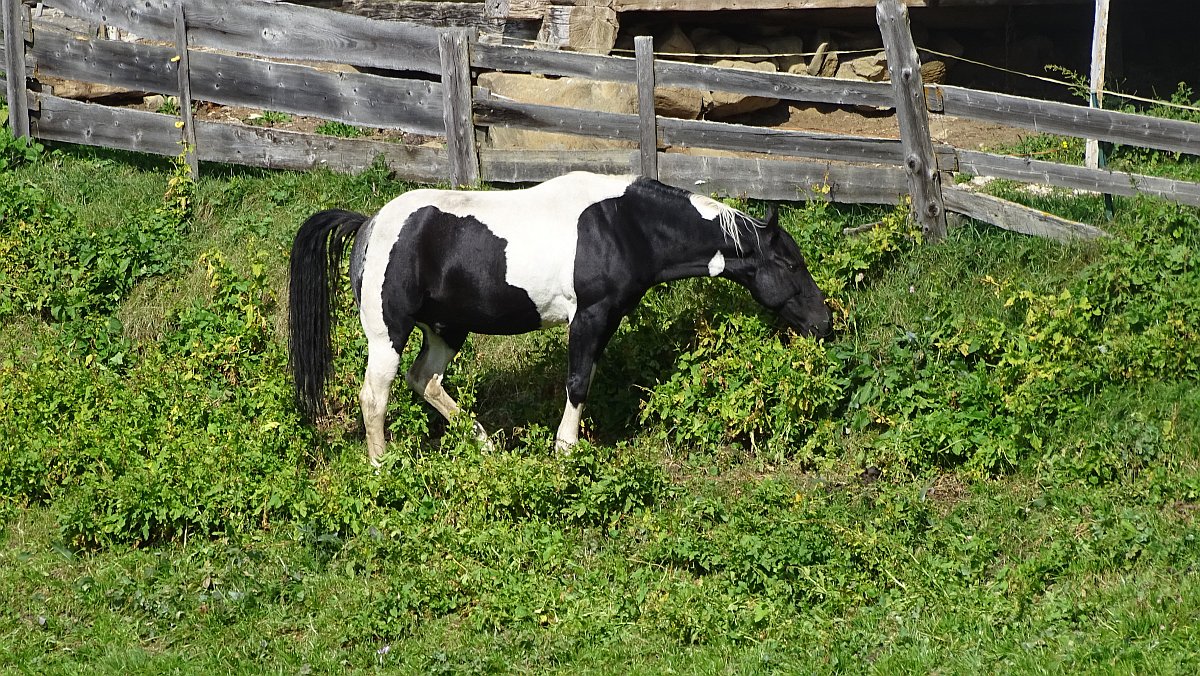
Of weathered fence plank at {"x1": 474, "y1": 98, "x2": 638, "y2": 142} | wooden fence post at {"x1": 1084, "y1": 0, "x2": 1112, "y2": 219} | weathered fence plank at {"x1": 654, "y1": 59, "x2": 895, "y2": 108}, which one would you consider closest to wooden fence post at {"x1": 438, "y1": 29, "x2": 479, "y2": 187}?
weathered fence plank at {"x1": 474, "y1": 98, "x2": 638, "y2": 142}

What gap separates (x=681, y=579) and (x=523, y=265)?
2.16 metres

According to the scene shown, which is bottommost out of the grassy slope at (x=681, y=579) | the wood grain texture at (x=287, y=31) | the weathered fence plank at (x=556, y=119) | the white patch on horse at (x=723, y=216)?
the grassy slope at (x=681, y=579)

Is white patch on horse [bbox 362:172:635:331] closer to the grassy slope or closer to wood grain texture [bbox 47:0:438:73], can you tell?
the grassy slope

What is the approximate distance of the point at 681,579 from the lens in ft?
20.4

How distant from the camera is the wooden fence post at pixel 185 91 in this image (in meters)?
11.1

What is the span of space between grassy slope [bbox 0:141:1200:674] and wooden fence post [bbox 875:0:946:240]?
2.34 metres

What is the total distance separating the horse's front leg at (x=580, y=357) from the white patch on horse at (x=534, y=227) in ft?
0.40

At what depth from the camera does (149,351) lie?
909 centimetres

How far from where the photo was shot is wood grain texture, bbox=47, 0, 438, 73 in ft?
34.7

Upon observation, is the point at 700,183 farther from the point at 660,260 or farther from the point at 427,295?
the point at 427,295

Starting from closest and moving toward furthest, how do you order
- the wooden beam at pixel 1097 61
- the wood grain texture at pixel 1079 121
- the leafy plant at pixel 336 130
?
the wood grain texture at pixel 1079 121 → the wooden beam at pixel 1097 61 → the leafy plant at pixel 336 130

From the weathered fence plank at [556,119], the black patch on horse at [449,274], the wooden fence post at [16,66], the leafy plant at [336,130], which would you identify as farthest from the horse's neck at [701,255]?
the wooden fence post at [16,66]

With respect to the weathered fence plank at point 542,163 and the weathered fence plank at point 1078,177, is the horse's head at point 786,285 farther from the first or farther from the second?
the weathered fence plank at point 542,163

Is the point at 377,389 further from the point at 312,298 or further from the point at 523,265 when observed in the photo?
the point at 523,265
